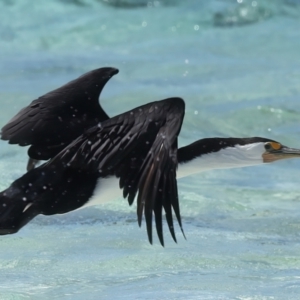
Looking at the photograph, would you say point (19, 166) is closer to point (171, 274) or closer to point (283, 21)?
point (171, 274)

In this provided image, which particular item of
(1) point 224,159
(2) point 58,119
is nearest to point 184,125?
(2) point 58,119

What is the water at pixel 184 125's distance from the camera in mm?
5152

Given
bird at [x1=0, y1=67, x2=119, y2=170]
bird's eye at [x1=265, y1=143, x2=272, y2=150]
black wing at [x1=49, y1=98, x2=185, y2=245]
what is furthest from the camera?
bird at [x1=0, y1=67, x2=119, y2=170]

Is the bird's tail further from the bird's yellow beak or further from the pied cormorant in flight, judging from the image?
the bird's yellow beak

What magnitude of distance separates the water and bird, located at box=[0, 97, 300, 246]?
1.18 ft

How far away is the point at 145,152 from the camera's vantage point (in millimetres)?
4754

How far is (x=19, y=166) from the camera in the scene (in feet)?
26.8

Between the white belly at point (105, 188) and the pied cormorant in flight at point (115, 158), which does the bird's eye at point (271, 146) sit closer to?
the pied cormorant in flight at point (115, 158)

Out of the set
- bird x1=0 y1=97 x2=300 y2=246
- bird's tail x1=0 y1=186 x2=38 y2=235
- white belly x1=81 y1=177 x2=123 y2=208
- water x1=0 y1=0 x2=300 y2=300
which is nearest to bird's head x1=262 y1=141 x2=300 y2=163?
bird x1=0 y1=97 x2=300 y2=246

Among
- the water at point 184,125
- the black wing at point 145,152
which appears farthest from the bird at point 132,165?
the water at point 184,125

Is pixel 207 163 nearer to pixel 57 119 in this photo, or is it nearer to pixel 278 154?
pixel 278 154

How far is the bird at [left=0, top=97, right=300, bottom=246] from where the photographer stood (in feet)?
15.0

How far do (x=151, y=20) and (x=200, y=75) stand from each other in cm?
385

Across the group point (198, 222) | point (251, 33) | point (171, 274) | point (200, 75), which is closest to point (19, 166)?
point (198, 222)
